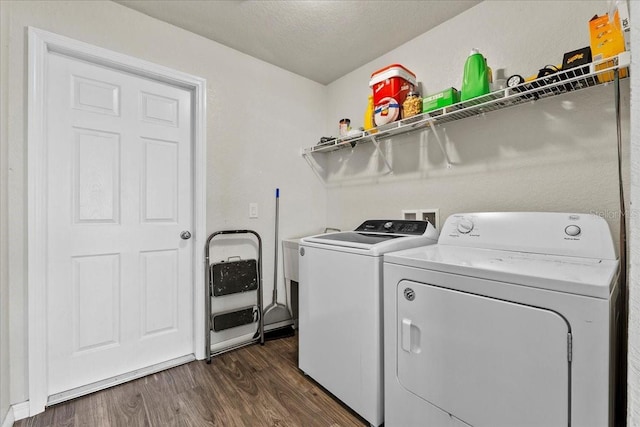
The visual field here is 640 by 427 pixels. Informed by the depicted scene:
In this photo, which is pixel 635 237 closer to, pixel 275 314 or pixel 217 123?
pixel 217 123

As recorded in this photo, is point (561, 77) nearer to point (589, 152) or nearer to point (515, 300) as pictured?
point (589, 152)

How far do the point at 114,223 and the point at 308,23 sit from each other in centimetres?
183

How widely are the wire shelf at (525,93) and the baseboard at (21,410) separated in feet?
8.30

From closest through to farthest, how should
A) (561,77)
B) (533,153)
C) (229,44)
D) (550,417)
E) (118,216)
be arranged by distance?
(550,417) → (561,77) → (533,153) → (118,216) → (229,44)

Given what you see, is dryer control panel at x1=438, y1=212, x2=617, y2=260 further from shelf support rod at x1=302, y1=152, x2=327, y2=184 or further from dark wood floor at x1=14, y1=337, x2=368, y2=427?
shelf support rod at x1=302, y1=152, x2=327, y2=184

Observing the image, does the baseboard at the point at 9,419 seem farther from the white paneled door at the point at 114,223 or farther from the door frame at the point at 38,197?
the white paneled door at the point at 114,223

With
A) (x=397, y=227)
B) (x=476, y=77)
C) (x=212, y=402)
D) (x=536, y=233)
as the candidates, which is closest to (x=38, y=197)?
(x=212, y=402)

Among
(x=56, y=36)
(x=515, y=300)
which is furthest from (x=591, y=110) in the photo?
(x=56, y=36)

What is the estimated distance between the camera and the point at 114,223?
192 cm

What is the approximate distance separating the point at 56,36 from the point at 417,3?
209 centimetres

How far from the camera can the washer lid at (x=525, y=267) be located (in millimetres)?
918

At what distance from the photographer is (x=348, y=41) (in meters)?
2.24

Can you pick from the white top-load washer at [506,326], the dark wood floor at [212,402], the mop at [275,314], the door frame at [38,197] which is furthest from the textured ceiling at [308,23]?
the dark wood floor at [212,402]

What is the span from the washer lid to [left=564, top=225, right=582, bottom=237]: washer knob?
0.10m
